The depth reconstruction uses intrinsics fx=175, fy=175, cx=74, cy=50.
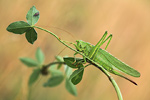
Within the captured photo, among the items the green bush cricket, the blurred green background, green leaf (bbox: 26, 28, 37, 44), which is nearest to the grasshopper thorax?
the green bush cricket

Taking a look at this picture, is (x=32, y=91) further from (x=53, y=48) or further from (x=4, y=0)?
(x=4, y=0)

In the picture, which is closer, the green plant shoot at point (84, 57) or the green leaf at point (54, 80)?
the green plant shoot at point (84, 57)

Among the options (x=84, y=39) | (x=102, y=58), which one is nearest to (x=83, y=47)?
(x=102, y=58)

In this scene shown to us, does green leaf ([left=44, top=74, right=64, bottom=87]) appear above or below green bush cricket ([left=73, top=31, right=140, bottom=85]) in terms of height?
below

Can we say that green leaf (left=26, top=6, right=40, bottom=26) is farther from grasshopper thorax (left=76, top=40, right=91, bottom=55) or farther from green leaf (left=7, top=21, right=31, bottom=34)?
grasshopper thorax (left=76, top=40, right=91, bottom=55)

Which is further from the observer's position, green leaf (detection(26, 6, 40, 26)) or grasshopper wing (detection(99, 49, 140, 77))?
grasshopper wing (detection(99, 49, 140, 77))

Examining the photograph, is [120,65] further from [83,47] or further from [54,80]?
[54,80]

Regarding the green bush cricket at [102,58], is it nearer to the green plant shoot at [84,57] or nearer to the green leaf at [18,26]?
the green plant shoot at [84,57]

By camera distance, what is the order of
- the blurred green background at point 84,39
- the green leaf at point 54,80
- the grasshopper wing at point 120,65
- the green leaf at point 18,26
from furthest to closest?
the blurred green background at point 84,39
the green leaf at point 54,80
the grasshopper wing at point 120,65
the green leaf at point 18,26

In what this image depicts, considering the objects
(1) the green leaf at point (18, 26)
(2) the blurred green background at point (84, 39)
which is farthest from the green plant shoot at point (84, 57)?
(2) the blurred green background at point (84, 39)

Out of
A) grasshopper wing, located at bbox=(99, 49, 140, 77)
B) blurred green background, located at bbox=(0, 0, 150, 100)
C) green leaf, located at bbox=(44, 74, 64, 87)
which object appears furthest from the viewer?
blurred green background, located at bbox=(0, 0, 150, 100)
